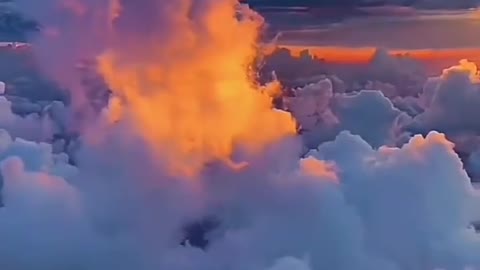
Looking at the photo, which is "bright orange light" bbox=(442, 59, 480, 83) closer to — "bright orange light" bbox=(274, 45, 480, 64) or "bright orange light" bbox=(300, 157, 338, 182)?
"bright orange light" bbox=(274, 45, 480, 64)

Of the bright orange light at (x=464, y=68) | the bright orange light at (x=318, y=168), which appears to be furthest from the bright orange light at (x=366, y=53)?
the bright orange light at (x=318, y=168)

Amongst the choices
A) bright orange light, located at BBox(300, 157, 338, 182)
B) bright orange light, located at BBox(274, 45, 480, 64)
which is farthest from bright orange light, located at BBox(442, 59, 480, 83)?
bright orange light, located at BBox(300, 157, 338, 182)

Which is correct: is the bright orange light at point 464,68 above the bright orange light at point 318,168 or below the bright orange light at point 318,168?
above

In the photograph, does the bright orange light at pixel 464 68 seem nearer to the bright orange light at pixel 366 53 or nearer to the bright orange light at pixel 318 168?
the bright orange light at pixel 366 53

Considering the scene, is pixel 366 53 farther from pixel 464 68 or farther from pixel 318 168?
pixel 318 168

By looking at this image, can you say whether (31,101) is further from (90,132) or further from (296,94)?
(296,94)

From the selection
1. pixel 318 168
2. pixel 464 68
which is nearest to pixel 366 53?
pixel 464 68

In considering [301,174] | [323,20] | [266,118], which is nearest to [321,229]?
[301,174]

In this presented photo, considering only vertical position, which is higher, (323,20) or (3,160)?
(323,20)
